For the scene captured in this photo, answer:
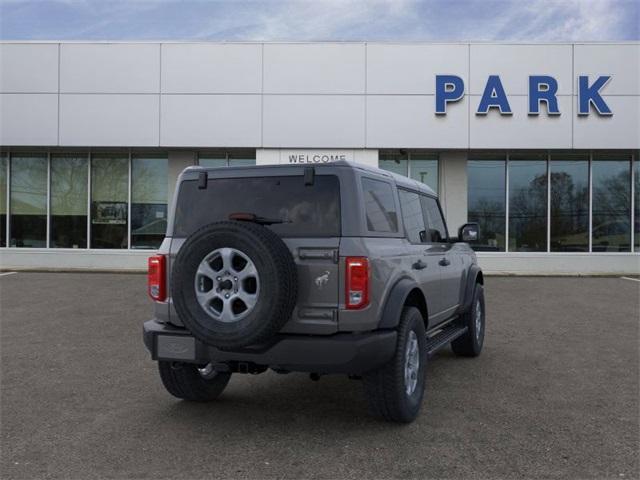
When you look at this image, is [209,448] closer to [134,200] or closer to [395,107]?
[395,107]

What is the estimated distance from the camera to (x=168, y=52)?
17.0m

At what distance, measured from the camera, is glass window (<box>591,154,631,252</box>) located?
18047 millimetres

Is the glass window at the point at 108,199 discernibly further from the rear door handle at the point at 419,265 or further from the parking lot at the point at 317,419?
the rear door handle at the point at 419,265

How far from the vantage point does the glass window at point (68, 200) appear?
18406mm

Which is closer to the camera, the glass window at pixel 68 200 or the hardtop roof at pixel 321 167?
the hardtop roof at pixel 321 167

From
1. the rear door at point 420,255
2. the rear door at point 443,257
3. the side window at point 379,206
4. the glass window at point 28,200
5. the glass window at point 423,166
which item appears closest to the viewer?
the side window at point 379,206

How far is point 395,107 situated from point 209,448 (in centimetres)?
1405

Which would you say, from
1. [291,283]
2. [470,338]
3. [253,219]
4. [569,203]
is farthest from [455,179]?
[291,283]

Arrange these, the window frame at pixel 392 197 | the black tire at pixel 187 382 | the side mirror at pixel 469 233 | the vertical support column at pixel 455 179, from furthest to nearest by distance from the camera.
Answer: the vertical support column at pixel 455 179
the side mirror at pixel 469 233
the black tire at pixel 187 382
the window frame at pixel 392 197

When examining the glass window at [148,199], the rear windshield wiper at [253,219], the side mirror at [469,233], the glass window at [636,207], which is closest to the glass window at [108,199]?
the glass window at [148,199]

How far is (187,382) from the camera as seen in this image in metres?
4.84

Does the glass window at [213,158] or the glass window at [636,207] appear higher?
the glass window at [213,158]

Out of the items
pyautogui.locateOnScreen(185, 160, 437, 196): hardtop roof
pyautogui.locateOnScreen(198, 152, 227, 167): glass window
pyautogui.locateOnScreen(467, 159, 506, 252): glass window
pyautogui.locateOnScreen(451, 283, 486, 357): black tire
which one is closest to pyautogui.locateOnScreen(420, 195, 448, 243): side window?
pyautogui.locateOnScreen(185, 160, 437, 196): hardtop roof

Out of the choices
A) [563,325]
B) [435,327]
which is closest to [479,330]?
[435,327]
